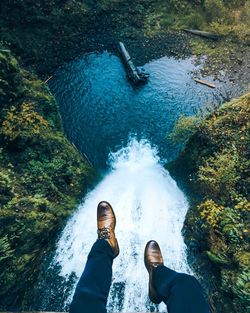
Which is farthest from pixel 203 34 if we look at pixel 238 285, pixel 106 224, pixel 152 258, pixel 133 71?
pixel 238 285

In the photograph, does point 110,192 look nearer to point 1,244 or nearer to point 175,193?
point 175,193

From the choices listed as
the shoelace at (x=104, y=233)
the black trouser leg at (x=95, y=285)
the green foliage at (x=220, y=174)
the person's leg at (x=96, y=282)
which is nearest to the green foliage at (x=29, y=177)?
the shoelace at (x=104, y=233)

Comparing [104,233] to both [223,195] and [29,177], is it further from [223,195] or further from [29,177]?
[223,195]

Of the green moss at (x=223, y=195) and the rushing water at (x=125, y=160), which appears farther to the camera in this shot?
the rushing water at (x=125, y=160)

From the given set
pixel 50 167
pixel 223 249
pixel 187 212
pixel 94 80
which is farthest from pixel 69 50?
pixel 223 249

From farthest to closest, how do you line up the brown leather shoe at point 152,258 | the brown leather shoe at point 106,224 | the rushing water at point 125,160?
the rushing water at point 125,160 < the brown leather shoe at point 152,258 < the brown leather shoe at point 106,224

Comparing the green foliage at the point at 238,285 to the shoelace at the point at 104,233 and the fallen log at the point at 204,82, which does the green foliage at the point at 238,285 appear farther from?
the fallen log at the point at 204,82
